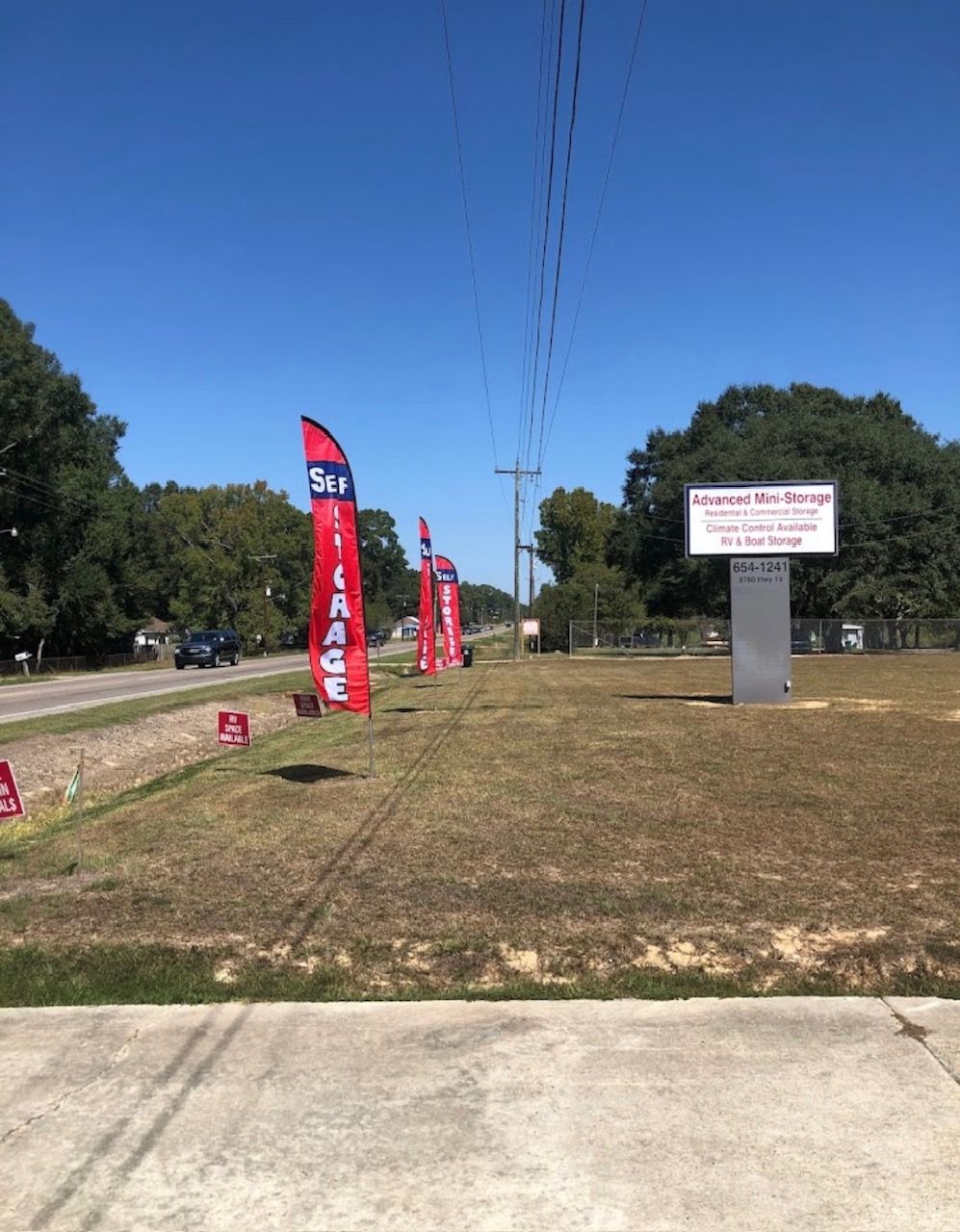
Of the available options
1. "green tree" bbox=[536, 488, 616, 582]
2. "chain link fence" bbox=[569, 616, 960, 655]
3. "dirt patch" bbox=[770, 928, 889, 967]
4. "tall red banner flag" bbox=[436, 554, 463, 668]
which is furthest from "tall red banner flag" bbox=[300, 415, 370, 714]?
"green tree" bbox=[536, 488, 616, 582]

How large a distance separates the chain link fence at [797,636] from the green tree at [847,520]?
1459 mm

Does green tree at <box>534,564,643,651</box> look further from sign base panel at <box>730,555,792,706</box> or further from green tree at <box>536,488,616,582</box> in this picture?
sign base panel at <box>730,555,792,706</box>

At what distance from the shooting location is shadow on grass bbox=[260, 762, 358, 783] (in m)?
11.2

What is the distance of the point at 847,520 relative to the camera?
53594mm

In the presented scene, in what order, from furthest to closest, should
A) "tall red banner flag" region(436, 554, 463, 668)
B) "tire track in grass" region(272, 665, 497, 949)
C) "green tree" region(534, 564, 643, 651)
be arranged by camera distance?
"green tree" region(534, 564, 643, 651), "tall red banner flag" region(436, 554, 463, 668), "tire track in grass" region(272, 665, 497, 949)

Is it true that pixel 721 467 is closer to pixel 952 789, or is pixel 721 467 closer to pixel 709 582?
pixel 709 582

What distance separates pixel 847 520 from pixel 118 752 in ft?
156

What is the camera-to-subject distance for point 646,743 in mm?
14164

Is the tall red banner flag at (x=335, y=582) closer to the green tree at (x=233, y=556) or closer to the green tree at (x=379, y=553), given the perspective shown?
the green tree at (x=233, y=556)

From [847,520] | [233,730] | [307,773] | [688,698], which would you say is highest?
[847,520]

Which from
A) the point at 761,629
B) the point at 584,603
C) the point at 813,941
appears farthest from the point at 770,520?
the point at 584,603

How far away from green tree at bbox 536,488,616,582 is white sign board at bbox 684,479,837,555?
8081 cm

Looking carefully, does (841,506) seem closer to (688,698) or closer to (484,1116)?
(688,698)

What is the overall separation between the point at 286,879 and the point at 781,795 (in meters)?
5.47
